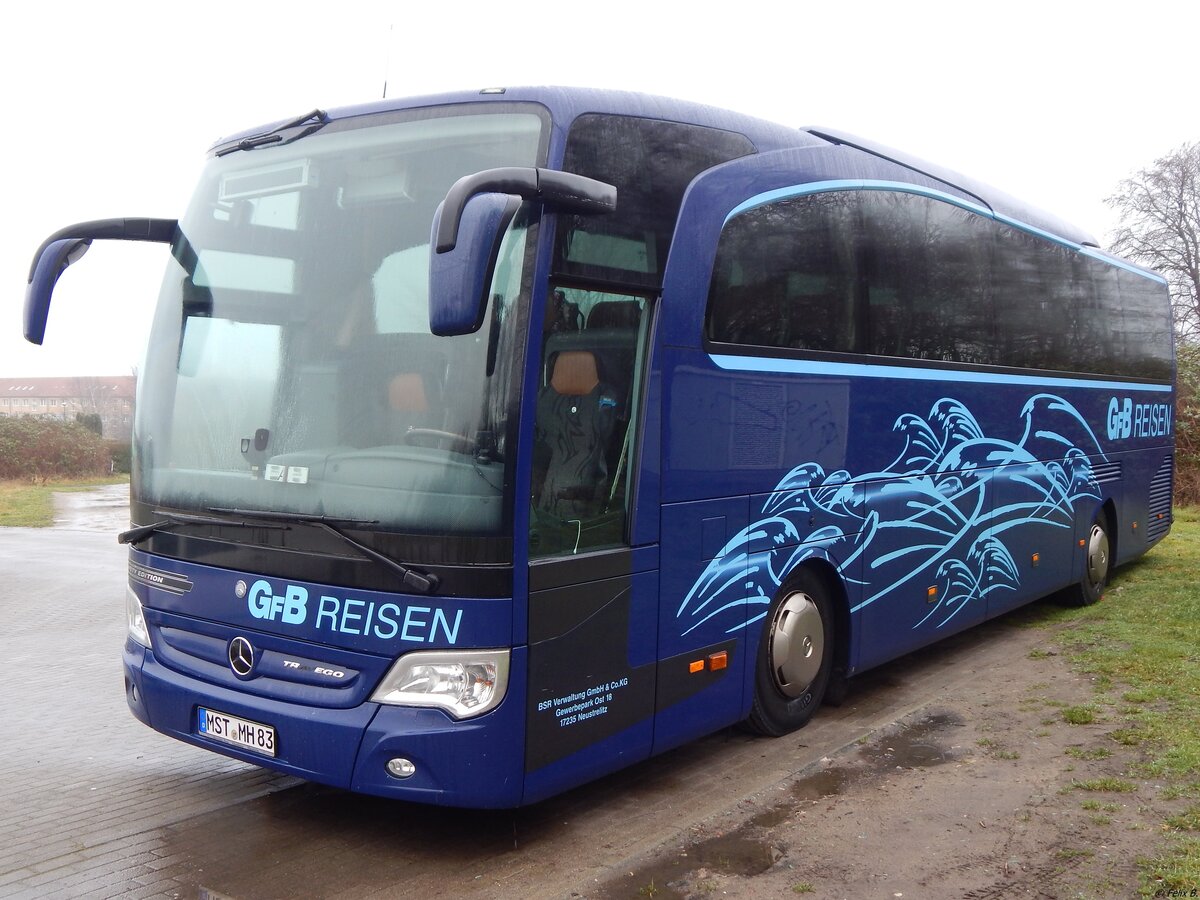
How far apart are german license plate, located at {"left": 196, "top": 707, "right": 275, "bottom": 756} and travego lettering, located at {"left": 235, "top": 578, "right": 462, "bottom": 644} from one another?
466mm

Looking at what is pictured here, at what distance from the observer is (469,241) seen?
160 inches

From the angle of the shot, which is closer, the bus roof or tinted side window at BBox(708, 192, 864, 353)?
the bus roof

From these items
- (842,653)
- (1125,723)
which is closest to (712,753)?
(842,653)

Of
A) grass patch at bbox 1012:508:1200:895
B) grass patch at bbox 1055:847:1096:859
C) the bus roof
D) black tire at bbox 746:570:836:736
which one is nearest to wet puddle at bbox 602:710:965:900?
black tire at bbox 746:570:836:736

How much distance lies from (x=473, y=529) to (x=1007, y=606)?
638 centimetres

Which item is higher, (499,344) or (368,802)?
(499,344)

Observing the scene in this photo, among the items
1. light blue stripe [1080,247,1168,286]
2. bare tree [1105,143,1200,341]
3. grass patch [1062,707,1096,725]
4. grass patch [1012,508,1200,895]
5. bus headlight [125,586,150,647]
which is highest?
bare tree [1105,143,1200,341]

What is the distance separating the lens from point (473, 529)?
4.46 m

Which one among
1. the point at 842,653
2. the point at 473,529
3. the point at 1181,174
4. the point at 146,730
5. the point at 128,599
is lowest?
the point at 146,730

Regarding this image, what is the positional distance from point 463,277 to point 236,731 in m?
2.31

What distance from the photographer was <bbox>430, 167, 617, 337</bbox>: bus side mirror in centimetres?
398

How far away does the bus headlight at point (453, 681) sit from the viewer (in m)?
4.48

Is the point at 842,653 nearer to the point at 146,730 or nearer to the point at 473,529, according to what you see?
the point at 473,529

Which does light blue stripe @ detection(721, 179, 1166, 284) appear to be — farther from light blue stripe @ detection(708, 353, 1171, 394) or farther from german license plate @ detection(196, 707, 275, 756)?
german license plate @ detection(196, 707, 275, 756)
